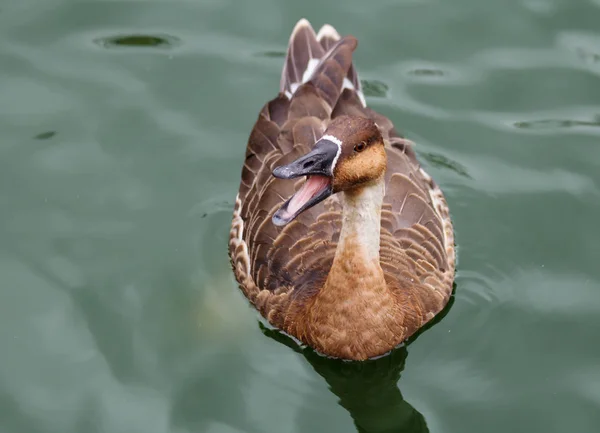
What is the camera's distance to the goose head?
21.7 feet

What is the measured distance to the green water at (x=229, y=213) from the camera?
291 inches

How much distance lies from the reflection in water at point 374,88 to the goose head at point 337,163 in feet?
9.55

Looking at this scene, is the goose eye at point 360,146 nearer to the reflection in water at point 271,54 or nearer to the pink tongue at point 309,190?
the pink tongue at point 309,190

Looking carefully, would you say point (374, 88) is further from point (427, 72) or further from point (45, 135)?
point (45, 135)

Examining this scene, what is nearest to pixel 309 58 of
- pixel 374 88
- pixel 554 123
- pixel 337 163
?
pixel 374 88

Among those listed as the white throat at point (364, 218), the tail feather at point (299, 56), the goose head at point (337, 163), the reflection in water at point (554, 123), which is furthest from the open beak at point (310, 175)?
the reflection in water at point (554, 123)

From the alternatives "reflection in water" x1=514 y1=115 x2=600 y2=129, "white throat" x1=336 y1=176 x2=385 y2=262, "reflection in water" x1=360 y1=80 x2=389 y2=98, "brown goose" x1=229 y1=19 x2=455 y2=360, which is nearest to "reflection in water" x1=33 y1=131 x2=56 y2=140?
"brown goose" x1=229 y1=19 x2=455 y2=360

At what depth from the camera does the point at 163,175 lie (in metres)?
9.05

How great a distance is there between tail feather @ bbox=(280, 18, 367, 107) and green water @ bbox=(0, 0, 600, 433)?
24.5 inches

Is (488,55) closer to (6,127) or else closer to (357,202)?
(357,202)

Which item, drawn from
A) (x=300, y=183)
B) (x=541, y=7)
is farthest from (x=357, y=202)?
(x=541, y=7)

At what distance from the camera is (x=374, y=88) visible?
9789 millimetres

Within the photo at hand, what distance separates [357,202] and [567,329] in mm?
2038

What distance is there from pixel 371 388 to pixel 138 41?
4414 millimetres
